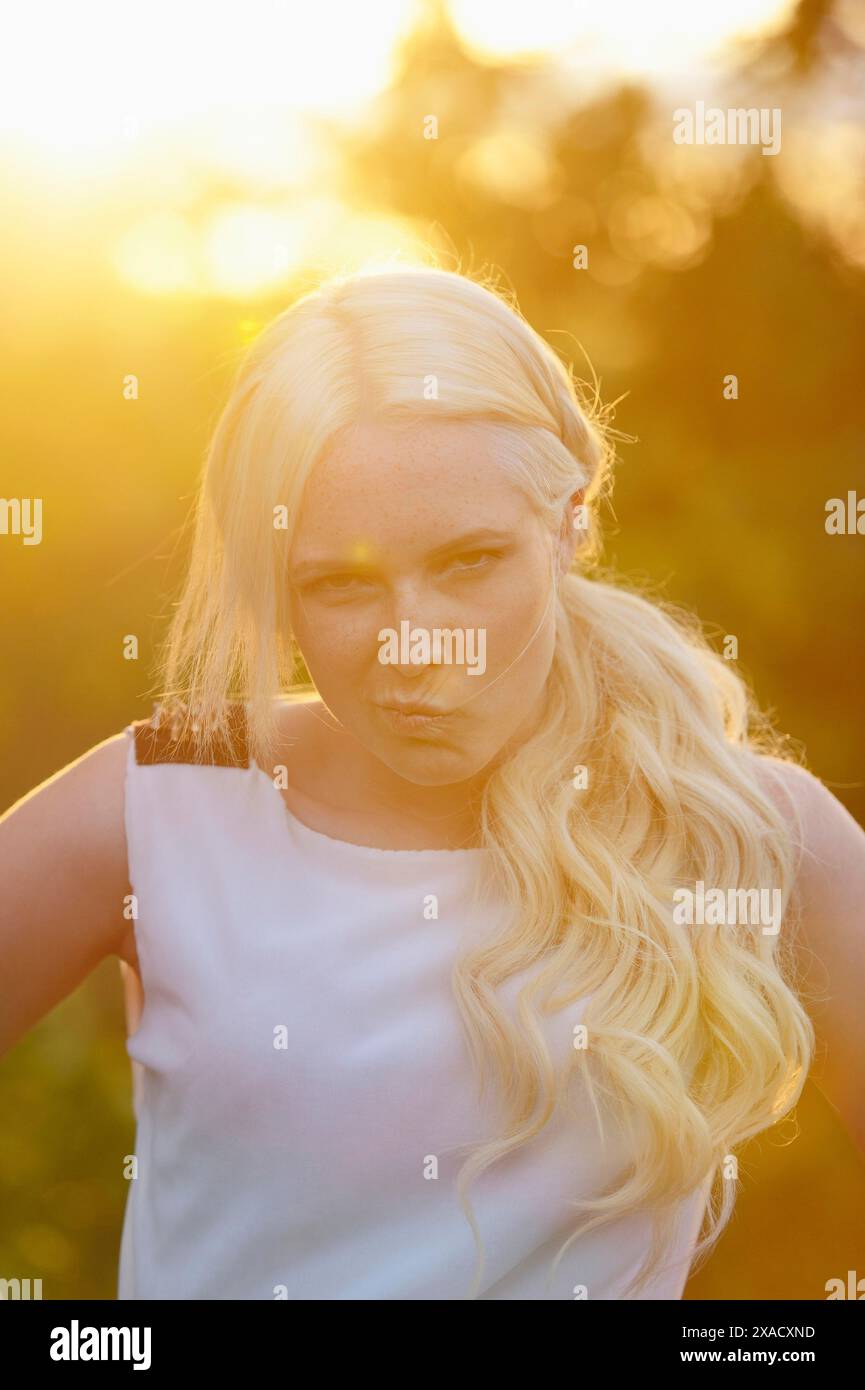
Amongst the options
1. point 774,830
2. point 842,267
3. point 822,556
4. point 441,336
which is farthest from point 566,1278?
point 842,267

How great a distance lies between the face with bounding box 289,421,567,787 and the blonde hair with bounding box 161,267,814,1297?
36mm

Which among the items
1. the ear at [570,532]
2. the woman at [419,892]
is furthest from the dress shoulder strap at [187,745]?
the ear at [570,532]

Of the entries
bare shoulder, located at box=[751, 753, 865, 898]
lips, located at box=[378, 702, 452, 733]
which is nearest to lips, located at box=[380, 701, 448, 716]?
lips, located at box=[378, 702, 452, 733]

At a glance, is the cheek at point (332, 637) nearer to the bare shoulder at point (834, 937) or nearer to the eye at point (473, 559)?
the eye at point (473, 559)

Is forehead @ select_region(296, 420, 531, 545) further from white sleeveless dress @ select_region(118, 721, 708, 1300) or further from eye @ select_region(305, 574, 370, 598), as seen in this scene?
white sleeveless dress @ select_region(118, 721, 708, 1300)

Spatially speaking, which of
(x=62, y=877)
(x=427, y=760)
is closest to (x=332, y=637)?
(x=427, y=760)

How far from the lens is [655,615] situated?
5.42ft

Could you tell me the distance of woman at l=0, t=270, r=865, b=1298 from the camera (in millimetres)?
1328

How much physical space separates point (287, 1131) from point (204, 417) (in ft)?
4.90

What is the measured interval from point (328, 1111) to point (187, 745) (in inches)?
18.5

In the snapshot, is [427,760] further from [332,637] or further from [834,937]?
[834,937]

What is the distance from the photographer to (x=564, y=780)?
1506 millimetres

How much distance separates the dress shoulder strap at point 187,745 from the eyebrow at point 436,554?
28 cm
